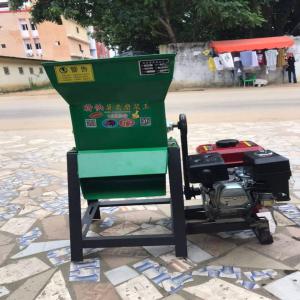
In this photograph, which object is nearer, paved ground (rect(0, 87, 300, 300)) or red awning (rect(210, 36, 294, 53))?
paved ground (rect(0, 87, 300, 300))

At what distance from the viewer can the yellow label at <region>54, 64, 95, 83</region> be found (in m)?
2.52

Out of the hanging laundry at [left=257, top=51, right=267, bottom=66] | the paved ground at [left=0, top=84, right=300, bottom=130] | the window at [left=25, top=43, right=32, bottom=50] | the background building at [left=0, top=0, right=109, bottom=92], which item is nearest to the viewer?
the paved ground at [left=0, top=84, right=300, bottom=130]

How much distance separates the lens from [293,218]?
3420 millimetres

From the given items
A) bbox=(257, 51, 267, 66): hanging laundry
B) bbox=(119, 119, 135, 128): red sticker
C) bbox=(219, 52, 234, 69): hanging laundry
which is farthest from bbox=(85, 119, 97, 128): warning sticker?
bbox=(257, 51, 267, 66): hanging laundry

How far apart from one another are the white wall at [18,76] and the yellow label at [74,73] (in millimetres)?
28119

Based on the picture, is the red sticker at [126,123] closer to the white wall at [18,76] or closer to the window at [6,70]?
the white wall at [18,76]

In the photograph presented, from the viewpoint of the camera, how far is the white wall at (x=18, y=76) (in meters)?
31.4

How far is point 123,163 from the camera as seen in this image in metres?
2.72

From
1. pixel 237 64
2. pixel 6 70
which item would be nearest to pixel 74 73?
pixel 237 64

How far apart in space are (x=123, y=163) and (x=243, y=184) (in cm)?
97

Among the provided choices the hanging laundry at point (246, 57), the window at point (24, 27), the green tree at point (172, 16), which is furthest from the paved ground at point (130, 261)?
the window at point (24, 27)

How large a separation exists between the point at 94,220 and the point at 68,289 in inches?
46.3

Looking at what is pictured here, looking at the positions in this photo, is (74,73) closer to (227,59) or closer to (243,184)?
(243,184)

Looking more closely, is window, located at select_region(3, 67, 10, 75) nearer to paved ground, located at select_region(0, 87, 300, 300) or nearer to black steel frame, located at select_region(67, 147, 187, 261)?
paved ground, located at select_region(0, 87, 300, 300)
